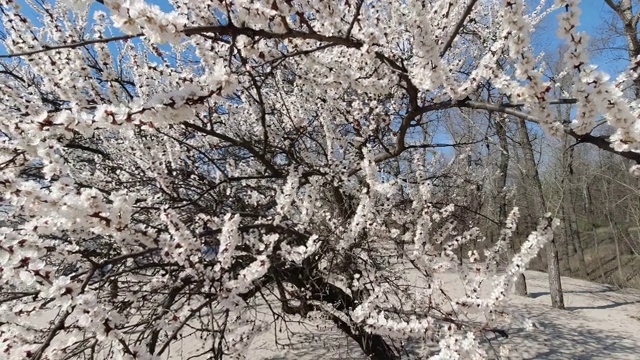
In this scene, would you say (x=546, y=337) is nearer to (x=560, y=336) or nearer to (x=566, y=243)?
(x=560, y=336)

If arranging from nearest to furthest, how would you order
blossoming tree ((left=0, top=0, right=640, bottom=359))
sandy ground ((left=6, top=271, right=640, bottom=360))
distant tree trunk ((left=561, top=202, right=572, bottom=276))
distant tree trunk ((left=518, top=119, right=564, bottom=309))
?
blossoming tree ((left=0, top=0, right=640, bottom=359))
sandy ground ((left=6, top=271, right=640, bottom=360))
distant tree trunk ((left=518, top=119, right=564, bottom=309))
distant tree trunk ((left=561, top=202, right=572, bottom=276))

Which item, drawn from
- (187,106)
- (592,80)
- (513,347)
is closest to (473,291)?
(592,80)

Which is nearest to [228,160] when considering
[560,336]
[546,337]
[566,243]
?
[546,337]

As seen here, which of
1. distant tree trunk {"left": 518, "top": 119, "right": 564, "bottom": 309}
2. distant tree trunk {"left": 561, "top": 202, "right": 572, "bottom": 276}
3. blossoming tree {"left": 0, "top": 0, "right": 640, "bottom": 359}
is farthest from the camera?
distant tree trunk {"left": 561, "top": 202, "right": 572, "bottom": 276}

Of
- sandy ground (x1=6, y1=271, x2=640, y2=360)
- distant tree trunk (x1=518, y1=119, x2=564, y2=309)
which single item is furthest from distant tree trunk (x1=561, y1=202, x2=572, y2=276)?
distant tree trunk (x1=518, y1=119, x2=564, y2=309)

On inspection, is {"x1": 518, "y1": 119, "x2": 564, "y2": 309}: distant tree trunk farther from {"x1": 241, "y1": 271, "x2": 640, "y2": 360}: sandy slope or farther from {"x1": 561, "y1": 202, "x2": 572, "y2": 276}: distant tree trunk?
{"x1": 561, "y1": 202, "x2": 572, "y2": 276}: distant tree trunk

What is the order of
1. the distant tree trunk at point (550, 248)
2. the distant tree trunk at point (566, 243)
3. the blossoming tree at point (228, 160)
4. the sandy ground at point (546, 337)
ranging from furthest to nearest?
the distant tree trunk at point (566, 243) → the distant tree trunk at point (550, 248) → the sandy ground at point (546, 337) → the blossoming tree at point (228, 160)

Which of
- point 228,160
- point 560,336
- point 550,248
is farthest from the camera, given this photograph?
point 550,248

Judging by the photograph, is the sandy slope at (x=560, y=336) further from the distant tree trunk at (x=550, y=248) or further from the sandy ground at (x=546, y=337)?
the distant tree trunk at (x=550, y=248)

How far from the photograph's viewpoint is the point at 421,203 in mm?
4855

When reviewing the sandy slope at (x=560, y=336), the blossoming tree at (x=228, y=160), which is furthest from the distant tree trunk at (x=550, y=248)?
the blossoming tree at (x=228, y=160)

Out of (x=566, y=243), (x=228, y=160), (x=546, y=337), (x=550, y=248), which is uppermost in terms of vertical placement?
(x=566, y=243)

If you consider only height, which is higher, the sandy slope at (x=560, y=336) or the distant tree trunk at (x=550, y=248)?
the distant tree trunk at (x=550, y=248)

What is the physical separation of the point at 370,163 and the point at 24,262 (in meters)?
2.27
